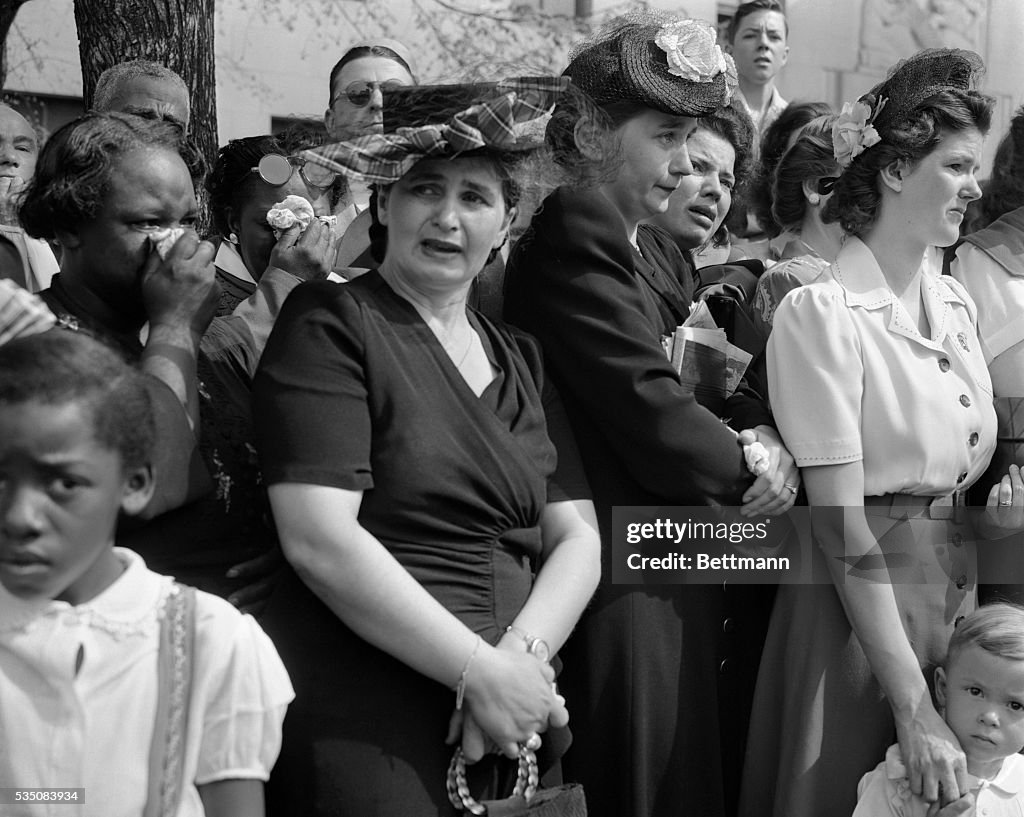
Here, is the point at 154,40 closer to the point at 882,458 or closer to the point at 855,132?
the point at 855,132

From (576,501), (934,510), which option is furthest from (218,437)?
(934,510)

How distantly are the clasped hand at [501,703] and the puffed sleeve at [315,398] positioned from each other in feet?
1.26

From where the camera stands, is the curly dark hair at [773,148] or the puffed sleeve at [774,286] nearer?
the puffed sleeve at [774,286]

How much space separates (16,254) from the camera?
348 cm

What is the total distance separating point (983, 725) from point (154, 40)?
3407mm

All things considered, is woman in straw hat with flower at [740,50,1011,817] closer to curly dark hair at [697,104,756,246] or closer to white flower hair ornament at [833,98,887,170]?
white flower hair ornament at [833,98,887,170]

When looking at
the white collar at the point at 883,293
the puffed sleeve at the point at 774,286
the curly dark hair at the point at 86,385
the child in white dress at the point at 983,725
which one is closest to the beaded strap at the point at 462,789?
the curly dark hair at the point at 86,385

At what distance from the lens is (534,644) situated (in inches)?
97.8

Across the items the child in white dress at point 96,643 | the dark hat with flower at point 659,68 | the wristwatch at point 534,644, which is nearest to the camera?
the child in white dress at point 96,643

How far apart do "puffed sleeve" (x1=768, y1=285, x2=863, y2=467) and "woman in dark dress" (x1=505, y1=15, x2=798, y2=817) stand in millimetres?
65

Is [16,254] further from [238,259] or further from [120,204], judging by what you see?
[120,204]

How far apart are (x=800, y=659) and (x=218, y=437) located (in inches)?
55.5

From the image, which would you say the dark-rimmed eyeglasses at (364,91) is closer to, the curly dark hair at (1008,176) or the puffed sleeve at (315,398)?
the puffed sleeve at (315,398)

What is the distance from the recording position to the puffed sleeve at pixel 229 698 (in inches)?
81.0
